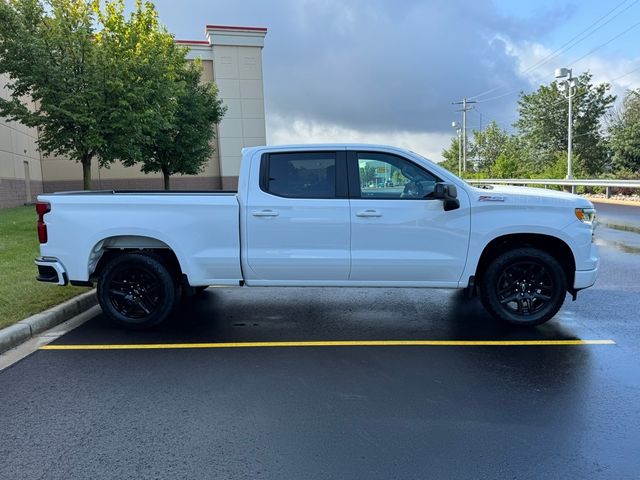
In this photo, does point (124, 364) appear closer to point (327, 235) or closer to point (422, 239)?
point (327, 235)

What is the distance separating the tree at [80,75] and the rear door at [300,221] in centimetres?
906

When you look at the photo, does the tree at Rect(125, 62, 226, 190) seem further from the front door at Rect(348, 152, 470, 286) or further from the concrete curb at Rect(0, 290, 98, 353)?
the front door at Rect(348, 152, 470, 286)

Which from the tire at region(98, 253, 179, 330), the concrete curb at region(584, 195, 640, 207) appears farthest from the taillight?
the concrete curb at region(584, 195, 640, 207)

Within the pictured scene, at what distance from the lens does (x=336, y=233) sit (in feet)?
17.9

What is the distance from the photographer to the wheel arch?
5504 mm

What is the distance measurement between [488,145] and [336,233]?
80556 mm

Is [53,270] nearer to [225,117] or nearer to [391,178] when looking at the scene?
[391,178]

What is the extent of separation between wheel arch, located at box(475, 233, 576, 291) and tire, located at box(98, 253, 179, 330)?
3.50 meters

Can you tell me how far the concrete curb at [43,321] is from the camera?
512 centimetres

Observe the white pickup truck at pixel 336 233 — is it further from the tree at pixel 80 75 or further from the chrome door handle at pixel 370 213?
the tree at pixel 80 75

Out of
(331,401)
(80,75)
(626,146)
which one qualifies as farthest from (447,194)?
(626,146)

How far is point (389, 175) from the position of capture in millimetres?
5594

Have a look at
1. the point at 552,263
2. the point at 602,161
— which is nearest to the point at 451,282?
the point at 552,263

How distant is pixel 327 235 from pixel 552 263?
242 centimetres
